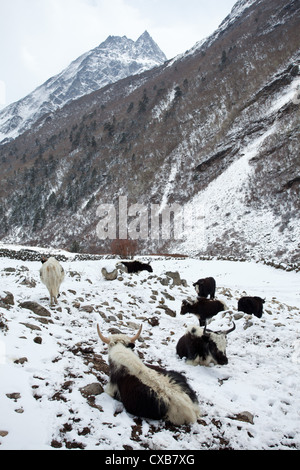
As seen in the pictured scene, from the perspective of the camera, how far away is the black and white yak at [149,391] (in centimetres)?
303

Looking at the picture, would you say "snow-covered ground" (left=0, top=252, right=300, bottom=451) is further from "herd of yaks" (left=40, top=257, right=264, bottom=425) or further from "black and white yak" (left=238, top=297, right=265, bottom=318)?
"black and white yak" (left=238, top=297, right=265, bottom=318)

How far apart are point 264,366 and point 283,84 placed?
45289mm

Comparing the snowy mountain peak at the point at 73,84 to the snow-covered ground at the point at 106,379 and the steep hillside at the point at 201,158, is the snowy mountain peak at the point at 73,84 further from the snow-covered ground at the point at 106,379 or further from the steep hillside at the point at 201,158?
the snow-covered ground at the point at 106,379

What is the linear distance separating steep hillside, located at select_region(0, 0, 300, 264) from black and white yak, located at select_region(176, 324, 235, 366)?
50.9 feet

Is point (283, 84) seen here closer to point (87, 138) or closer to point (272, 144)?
point (272, 144)

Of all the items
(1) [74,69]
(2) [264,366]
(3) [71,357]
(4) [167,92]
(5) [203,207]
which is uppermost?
(1) [74,69]

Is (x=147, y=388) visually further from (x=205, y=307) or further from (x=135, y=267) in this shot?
(x=135, y=267)

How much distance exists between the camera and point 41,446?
7.61 feet

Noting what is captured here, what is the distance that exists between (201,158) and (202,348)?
39.7m

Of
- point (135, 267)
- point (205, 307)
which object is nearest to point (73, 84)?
point (135, 267)

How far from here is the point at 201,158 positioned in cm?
4144

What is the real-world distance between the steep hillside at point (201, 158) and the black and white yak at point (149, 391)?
57.8 ft

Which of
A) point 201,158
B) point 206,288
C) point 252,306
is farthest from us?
point 201,158

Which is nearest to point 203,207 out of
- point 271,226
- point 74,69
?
point 271,226
